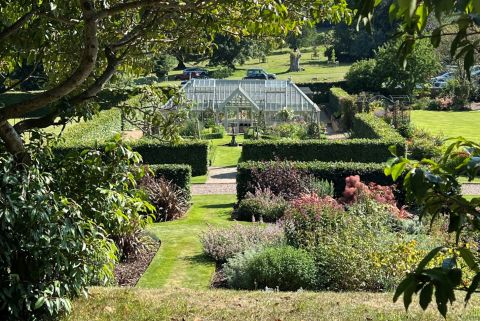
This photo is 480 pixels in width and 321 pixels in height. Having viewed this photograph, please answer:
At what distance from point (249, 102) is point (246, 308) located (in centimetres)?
2445

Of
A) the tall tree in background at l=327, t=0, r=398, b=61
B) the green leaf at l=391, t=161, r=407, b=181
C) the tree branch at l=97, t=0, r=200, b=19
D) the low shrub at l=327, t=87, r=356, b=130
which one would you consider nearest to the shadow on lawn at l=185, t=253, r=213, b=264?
the tree branch at l=97, t=0, r=200, b=19

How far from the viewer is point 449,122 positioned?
34.7 metres

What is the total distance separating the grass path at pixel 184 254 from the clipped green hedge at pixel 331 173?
886mm

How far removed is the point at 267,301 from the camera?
268 inches

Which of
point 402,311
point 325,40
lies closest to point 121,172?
point 402,311

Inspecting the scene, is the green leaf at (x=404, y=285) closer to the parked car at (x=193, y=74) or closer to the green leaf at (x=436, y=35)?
the green leaf at (x=436, y=35)

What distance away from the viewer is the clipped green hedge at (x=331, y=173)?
56.2 feet

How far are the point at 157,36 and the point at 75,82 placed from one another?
2129 mm

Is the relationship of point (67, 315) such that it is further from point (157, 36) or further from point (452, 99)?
point (452, 99)

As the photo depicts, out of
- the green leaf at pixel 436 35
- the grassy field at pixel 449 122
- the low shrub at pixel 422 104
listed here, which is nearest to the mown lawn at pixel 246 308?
the green leaf at pixel 436 35

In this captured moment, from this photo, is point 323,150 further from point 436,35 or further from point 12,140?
point 436,35

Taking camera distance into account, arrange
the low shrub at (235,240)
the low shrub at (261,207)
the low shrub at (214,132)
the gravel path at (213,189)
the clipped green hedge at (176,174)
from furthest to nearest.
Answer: the low shrub at (214,132) → the gravel path at (213,189) → the clipped green hedge at (176,174) → the low shrub at (261,207) → the low shrub at (235,240)

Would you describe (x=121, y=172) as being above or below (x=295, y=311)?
above

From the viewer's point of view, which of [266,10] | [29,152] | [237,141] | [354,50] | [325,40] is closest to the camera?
[266,10]
